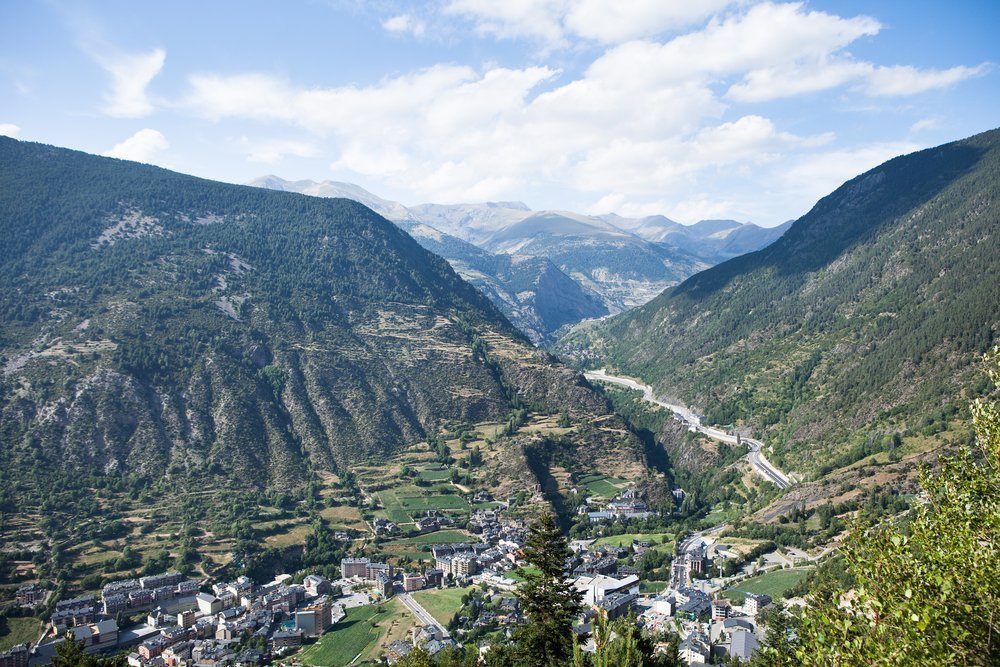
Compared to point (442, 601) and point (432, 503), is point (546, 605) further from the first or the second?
point (432, 503)

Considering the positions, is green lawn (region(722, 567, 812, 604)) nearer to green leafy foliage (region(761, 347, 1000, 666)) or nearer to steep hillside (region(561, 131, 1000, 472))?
steep hillside (region(561, 131, 1000, 472))

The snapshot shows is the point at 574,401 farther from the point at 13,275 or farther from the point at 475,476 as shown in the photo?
the point at 13,275

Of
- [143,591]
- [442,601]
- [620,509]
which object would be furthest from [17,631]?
[620,509]

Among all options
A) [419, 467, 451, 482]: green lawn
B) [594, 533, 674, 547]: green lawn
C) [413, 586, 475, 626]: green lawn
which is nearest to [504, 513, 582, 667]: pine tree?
[413, 586, 475, 626]: green lawn

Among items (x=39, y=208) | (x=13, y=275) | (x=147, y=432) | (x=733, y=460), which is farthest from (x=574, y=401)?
(x=39, y=208)

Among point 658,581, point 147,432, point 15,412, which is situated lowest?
point 658,581
